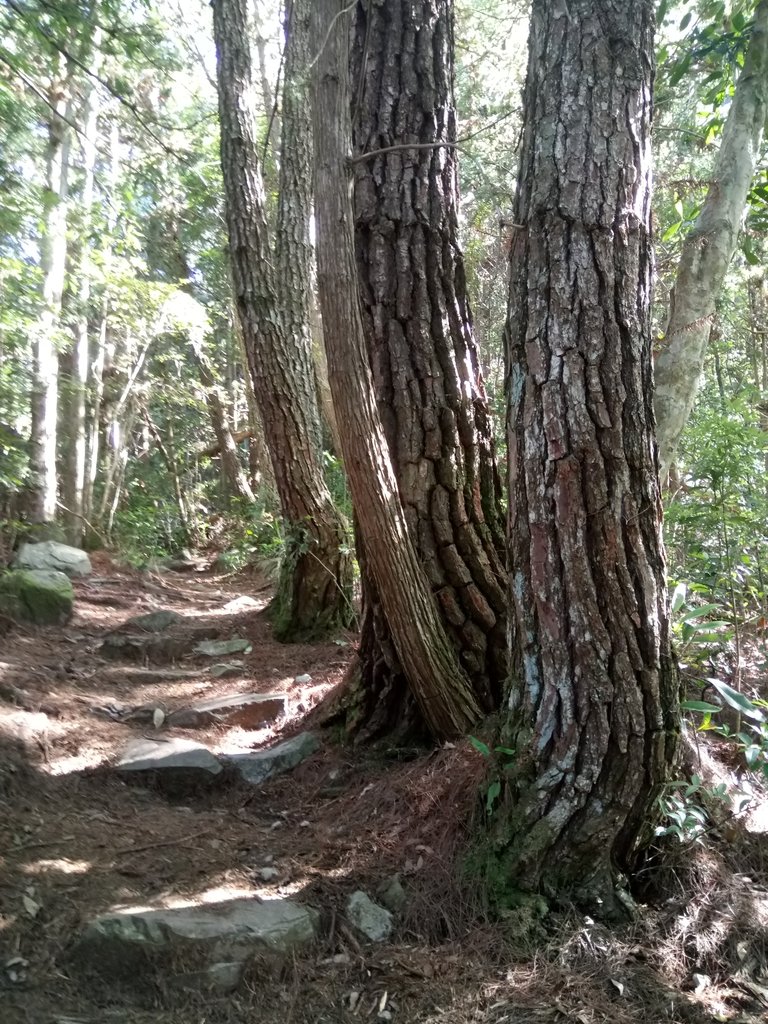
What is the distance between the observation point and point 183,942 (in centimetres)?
260

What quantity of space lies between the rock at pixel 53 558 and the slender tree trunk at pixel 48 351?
0.54 m

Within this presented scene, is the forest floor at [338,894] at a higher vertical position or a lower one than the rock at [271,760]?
lower

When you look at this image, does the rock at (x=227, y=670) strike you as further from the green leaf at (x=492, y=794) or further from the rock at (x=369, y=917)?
the green leaf at (x=492, y=794)

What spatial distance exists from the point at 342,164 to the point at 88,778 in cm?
327

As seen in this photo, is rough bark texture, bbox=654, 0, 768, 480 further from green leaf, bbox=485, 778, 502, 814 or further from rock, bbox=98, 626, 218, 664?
rock, bbox=98, 626, 218, 664

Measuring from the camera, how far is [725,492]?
4062 mm

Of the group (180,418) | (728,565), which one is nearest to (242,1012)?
(728,565)

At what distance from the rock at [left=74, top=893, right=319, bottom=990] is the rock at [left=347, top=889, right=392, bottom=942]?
18 cm

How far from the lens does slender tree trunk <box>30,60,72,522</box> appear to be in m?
9.46

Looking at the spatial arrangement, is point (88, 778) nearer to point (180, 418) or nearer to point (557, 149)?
point (557, 149)

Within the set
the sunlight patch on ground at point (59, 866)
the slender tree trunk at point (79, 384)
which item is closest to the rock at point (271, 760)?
the sunlight patch on ground at point (59, 866)

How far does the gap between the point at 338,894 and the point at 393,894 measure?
23 centimetres

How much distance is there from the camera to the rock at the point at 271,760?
418 centimetres

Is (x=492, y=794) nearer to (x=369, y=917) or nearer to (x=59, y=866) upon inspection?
(x=369, y=917)
